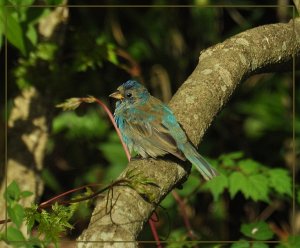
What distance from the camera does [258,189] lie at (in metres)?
3.40

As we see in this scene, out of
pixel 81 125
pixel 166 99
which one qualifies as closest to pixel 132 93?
pixel 81 125

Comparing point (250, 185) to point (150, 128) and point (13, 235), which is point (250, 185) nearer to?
point (150, 128)

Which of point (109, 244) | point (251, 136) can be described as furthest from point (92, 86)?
point (109, 244)

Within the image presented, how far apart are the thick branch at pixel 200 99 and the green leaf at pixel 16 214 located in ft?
1.01

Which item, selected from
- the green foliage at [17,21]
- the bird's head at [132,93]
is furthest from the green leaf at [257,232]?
the green foliage at [17,21]

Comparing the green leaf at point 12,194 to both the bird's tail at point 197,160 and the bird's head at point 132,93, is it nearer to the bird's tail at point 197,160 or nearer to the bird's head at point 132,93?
the bird's tail at point 197,160

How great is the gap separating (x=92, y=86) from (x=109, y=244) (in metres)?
3.38

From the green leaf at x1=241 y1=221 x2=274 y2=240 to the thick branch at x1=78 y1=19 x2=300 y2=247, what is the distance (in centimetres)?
53

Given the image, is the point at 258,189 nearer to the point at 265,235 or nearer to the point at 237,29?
the point at 265,235

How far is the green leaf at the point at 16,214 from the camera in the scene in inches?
90.5

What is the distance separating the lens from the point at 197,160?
3.02 metres

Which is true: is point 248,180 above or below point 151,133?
below

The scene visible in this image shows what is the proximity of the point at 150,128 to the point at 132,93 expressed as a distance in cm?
30

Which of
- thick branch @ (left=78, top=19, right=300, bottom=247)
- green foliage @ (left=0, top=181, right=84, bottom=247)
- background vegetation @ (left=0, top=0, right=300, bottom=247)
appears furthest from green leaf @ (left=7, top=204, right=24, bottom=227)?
background vegetation @ (left=0, top=0, right=300, bottom=247)
